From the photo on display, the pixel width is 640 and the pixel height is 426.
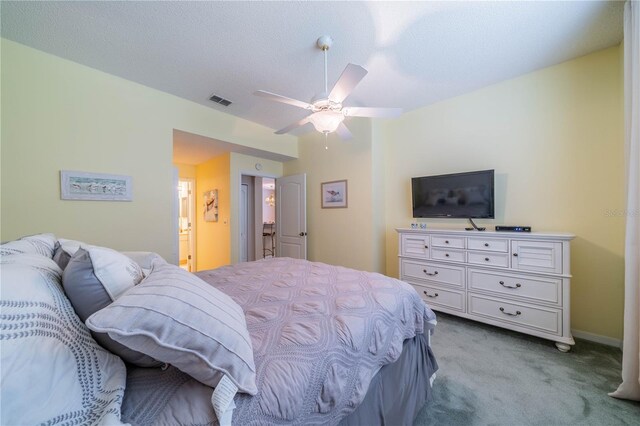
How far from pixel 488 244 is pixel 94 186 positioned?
4012 mm

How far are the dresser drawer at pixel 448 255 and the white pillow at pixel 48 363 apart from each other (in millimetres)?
2814

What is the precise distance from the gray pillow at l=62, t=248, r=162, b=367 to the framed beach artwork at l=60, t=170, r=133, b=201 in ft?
7.06

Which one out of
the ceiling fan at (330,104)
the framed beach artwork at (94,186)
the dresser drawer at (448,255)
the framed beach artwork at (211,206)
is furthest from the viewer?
the framed beach artwork at (211,206)

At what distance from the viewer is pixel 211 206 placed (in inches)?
170

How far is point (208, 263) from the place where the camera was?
4.34 meters

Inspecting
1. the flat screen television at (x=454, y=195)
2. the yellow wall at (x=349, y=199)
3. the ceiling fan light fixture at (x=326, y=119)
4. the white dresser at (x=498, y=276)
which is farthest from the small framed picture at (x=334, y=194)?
the ceiling fan light fixture at (x=326, y=119)

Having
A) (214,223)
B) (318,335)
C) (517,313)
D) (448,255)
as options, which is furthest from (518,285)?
(214,223)

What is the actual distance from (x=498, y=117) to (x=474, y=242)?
1.49 metres

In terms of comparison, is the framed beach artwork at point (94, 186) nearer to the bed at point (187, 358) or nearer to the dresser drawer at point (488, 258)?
the bed at point (187, 358)

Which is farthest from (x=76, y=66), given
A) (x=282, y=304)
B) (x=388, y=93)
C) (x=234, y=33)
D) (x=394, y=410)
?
(x=394, y=410)

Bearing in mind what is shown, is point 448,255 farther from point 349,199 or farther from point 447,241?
point 349,199

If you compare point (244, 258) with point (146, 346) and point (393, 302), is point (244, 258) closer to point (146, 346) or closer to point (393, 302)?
point (393, 302)

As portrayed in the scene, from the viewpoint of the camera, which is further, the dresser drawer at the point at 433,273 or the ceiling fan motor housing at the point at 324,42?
the dresser drawer at the point at 433,273

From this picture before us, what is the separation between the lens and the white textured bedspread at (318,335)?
0.76 meters
